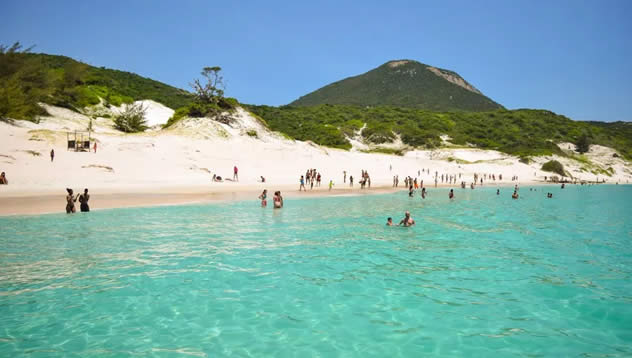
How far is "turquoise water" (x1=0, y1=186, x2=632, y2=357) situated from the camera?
6.09 meters

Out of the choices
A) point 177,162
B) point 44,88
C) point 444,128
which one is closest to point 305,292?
point 177,162

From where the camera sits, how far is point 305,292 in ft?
27.7

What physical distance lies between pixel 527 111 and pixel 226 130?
128655 millimetres

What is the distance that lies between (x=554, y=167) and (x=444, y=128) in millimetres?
36336

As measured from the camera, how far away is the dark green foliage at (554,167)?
76125 mm

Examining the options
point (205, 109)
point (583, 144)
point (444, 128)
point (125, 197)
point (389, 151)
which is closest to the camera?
point (125, 197)

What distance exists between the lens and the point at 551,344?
615 cm

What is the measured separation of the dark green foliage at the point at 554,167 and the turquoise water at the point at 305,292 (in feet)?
227

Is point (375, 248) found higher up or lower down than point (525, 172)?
lower down

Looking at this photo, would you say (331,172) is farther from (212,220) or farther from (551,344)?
(551,344)

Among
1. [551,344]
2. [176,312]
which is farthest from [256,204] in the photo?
[551,344]

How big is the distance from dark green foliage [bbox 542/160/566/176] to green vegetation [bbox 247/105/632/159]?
18.7 ft

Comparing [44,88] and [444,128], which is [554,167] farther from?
[44,88]

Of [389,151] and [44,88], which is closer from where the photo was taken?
[44,88]
